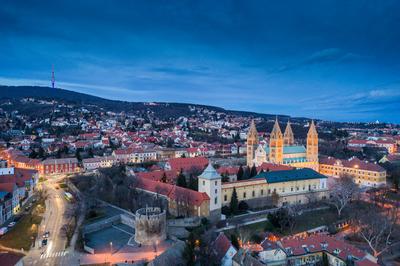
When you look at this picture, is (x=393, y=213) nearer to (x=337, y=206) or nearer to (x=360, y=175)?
(x=337, y=206)

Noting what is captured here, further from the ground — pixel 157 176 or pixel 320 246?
pixel 157 176

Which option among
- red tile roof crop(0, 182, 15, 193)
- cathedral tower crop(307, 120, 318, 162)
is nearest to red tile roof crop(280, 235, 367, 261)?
red tile roof crop(0, 182, 15, 193)

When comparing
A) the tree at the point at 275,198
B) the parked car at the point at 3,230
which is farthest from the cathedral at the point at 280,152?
the parked car at the point at 3,230

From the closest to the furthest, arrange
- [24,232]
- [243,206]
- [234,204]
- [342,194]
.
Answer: [24,232] → [234,204] → [243,206] → [342,194]

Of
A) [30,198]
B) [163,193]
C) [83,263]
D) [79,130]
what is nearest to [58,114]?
[79,130]

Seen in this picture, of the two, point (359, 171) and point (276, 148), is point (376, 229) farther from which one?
point (276, 148)

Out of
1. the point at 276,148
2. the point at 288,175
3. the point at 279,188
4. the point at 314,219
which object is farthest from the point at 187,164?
the point at 314,219

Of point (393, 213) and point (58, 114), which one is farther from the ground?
point (58, 114)
